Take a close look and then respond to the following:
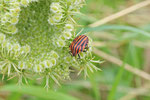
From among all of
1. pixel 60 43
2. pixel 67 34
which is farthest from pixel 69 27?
pixel 60 43

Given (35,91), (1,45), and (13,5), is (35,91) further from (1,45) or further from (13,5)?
(13,5)

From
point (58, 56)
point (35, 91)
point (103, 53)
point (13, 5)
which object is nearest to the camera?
point (13, 5)

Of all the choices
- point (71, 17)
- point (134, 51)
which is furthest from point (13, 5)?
point (134, 51)

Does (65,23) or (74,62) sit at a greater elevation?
(65,23)

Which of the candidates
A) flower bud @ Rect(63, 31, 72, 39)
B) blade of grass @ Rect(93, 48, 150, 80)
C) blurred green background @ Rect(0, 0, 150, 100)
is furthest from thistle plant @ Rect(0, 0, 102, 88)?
blade of grass @ Rect(93, 48, 150, 80)

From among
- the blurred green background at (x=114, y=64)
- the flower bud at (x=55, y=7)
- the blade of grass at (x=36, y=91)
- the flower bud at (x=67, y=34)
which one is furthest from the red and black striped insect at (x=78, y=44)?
the blurred green background at (x=114, y=64)

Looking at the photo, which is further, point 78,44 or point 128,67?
point 128,67

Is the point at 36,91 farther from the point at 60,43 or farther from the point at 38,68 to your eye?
the point at 60,43
